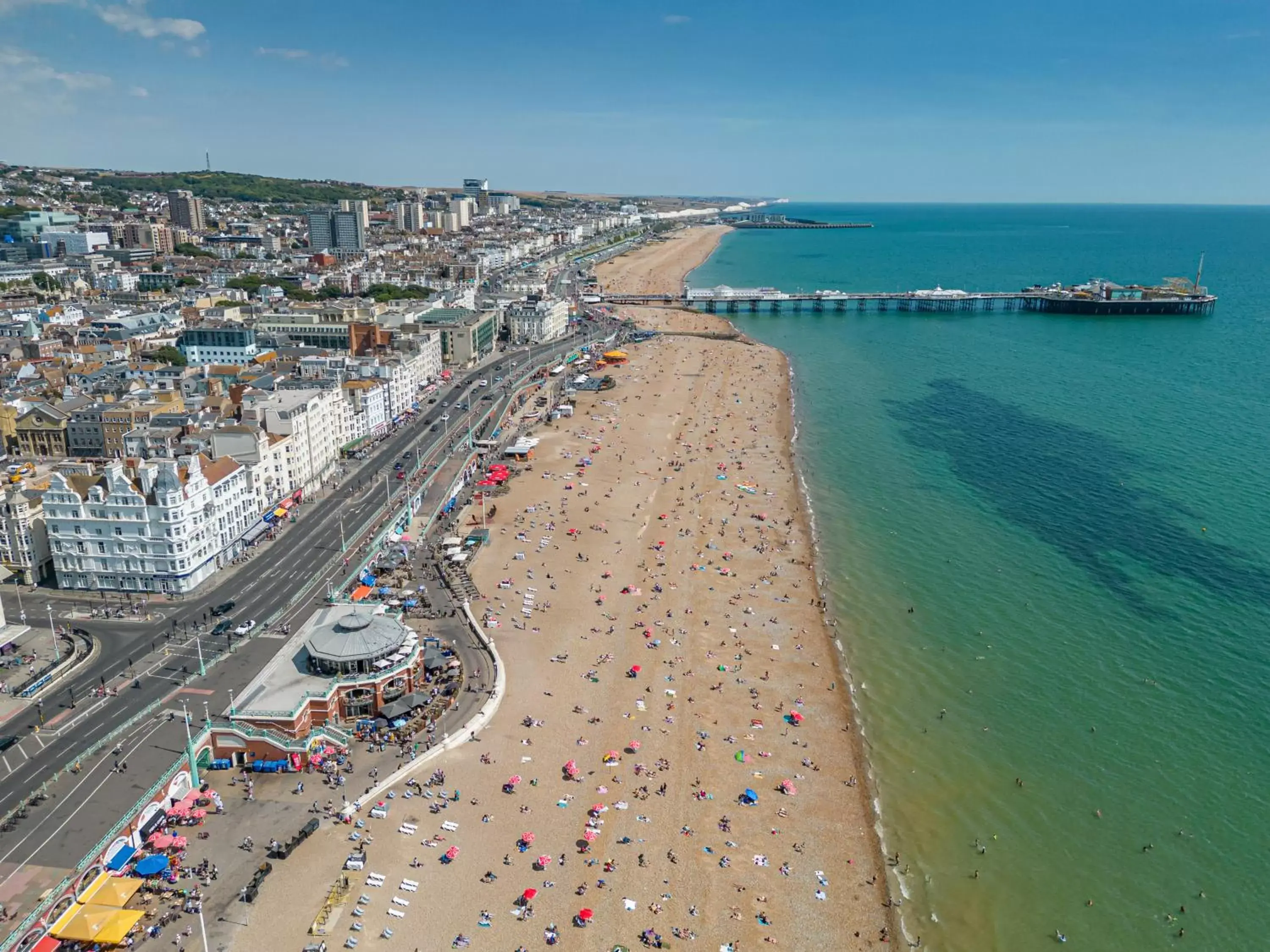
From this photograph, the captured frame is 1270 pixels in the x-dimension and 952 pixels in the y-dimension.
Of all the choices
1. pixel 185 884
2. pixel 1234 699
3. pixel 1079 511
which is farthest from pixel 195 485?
pixel 1079 511

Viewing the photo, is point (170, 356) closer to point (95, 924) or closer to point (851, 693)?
point (95, 924)

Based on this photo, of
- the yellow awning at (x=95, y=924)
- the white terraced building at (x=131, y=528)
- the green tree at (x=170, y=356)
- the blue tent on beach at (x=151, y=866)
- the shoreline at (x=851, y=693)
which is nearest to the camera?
the yellow awning at (x=95, y=924)

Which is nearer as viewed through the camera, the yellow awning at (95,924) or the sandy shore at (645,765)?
the yellow awning at (95,924)

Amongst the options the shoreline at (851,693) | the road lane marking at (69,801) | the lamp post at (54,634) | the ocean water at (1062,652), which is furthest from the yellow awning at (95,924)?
the ocean water at (1062,652)

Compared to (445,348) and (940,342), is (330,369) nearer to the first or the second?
(445,348)

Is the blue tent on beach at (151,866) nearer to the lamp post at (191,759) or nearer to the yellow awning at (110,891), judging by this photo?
the yellow awning at (110,891)

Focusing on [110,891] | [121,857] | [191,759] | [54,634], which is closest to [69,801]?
[121,857]
